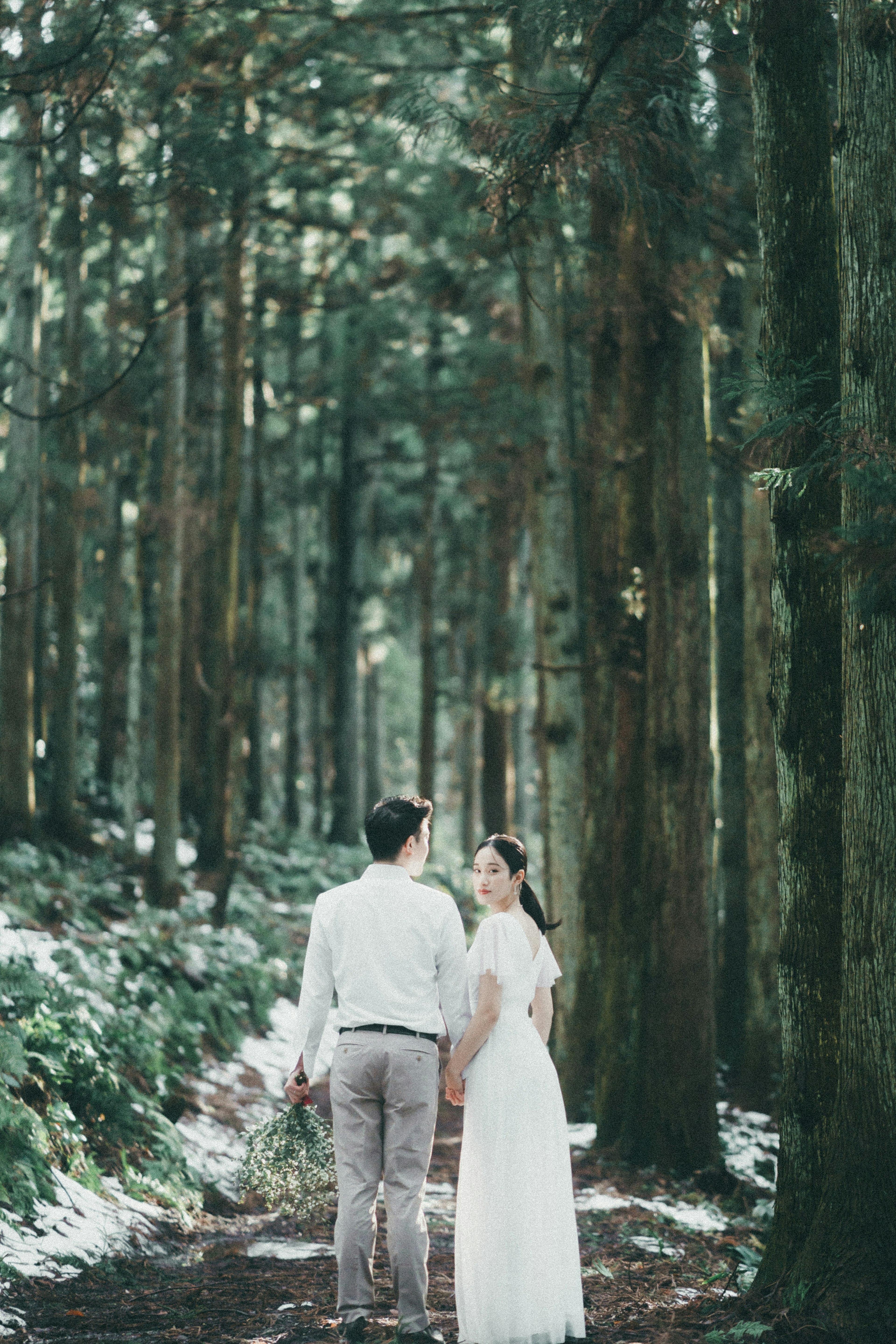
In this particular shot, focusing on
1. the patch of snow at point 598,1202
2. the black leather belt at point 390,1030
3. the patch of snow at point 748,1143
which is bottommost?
the patch of snow at point 748,1143

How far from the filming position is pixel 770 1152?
9.60 m

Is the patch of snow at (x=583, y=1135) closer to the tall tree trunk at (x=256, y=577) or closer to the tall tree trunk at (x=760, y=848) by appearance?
the tall tree trunk at (x=760, y=848)

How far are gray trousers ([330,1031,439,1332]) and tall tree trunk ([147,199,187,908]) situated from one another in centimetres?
937

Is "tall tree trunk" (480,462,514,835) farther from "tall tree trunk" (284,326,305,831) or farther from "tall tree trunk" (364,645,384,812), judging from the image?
"tall tree trunk" (284,326,305,831)

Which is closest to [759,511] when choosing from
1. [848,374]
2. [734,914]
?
[734,914]

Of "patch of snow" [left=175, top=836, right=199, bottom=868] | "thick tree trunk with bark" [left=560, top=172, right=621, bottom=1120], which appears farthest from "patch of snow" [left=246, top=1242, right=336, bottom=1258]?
"patch of snow" [left=175, top=836, right=199, bottom=868]

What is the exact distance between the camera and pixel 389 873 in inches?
201

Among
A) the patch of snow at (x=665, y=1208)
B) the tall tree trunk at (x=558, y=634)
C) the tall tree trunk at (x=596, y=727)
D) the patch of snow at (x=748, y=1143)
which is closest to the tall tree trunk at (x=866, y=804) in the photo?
the patch of snow at (x=665, y=1208)

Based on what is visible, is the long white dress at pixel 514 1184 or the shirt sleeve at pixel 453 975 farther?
the shirt sleeve at pixel 453 975

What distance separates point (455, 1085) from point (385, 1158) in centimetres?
41

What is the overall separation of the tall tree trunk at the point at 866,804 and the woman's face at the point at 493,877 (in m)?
1.37

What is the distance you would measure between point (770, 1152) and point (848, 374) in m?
7.08

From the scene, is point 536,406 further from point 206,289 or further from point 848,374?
point 848,374

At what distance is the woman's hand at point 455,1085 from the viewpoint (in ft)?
16.5
